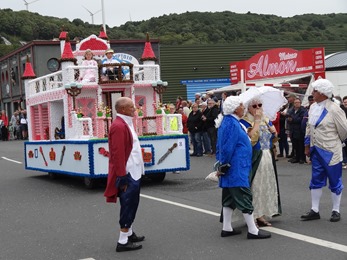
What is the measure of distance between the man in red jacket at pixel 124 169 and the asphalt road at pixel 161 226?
382mm

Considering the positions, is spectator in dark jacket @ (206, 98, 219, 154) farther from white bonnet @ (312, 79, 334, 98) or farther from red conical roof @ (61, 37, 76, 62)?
A: white bonnet @ (312, 79, 334, 98)

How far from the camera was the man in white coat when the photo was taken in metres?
8.44

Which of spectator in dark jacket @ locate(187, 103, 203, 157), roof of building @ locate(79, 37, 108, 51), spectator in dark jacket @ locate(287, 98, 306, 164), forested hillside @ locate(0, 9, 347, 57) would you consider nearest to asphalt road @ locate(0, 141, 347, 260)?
spectator in dark jacket @ locate(287, 98, 306, 164)

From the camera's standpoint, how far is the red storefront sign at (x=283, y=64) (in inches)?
975

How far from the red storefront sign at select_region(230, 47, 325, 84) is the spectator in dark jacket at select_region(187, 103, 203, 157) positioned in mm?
6568

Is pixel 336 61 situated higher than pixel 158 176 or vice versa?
pixel 336 61

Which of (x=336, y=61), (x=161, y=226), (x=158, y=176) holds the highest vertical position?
(x=336, y=61)

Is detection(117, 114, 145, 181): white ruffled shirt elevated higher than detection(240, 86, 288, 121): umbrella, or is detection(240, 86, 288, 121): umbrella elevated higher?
detection(240, 86, 288, 121): umbrella

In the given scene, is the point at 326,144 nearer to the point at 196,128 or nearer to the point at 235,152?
the point at 235,152

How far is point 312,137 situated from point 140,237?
2.87 metres

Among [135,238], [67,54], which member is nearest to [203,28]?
[67,54]

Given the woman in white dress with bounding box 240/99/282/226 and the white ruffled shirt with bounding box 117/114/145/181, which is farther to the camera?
the woman in white dress with bounding box 240/99/282/226

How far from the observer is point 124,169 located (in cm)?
707

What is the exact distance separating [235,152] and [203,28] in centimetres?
8399
